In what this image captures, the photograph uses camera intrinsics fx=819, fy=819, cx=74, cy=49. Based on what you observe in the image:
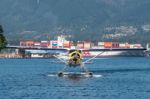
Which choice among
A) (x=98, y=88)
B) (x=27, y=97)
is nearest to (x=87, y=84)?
(x=98, y=88)

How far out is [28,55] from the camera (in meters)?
198

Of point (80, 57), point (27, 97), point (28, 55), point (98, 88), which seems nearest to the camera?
point (27, 97)

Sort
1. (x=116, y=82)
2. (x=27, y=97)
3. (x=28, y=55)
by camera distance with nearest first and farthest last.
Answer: (x=27, y=97)
(x=116, y=82)
(x=28, y=55)

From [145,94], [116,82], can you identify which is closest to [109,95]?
[145,94]

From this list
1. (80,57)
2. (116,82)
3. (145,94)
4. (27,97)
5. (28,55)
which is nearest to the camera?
(27,97)

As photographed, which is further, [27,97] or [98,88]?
[98,88]

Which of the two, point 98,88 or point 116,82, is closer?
point 98,88

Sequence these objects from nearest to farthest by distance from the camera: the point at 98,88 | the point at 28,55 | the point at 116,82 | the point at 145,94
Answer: the point at 145,94, the point at 98,88, the point at 116,82, the point at 28,55

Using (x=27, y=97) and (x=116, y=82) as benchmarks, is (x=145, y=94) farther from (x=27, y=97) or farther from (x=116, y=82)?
(x=116, y=82)

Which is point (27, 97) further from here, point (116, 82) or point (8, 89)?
point (116, 82)

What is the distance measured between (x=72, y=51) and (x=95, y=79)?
4618mm

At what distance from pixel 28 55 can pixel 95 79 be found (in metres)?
139

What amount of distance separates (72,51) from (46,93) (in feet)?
57.5

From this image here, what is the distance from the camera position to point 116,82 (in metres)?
57.3
